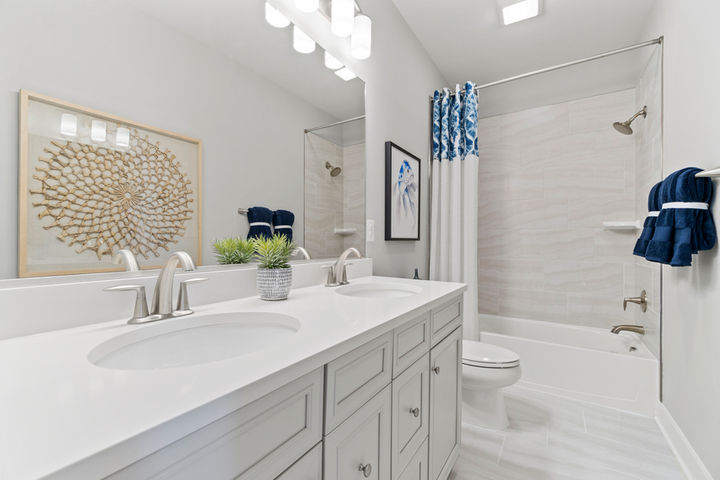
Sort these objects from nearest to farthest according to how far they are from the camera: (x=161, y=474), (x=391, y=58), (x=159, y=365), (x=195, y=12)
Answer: (x=161, y=474), (x=159, y=365), (x=195, y=12), (x=391, y=58)

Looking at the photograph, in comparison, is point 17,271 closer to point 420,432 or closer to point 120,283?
point 120,283

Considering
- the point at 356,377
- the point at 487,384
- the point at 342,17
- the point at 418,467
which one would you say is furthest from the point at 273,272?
the point at 487,384

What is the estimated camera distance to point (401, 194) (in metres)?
2.09

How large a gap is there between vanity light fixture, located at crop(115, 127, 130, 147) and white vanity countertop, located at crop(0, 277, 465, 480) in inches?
17.0

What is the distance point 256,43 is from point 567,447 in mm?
2257

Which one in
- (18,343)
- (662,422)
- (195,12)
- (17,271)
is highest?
(195,12)

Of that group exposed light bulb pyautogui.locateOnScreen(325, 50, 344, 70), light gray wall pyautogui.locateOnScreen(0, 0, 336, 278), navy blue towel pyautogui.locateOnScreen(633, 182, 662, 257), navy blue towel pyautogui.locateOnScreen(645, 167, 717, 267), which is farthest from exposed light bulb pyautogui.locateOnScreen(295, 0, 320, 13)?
navy blue towel pyautogui.locateOnScreen(633, 182, 662, 257)

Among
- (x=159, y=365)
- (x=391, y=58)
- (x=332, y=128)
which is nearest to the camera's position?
(x=159, y=365)

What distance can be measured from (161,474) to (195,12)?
3.80ft

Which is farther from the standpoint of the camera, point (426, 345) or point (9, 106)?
point (426, 345)

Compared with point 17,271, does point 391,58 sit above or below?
above

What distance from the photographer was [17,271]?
2.19 ft

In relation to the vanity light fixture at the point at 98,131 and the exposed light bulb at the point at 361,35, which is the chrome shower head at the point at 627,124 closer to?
the exposed light bulb at the point at 361,35

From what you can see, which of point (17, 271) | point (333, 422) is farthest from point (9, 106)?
point (333, 422)
